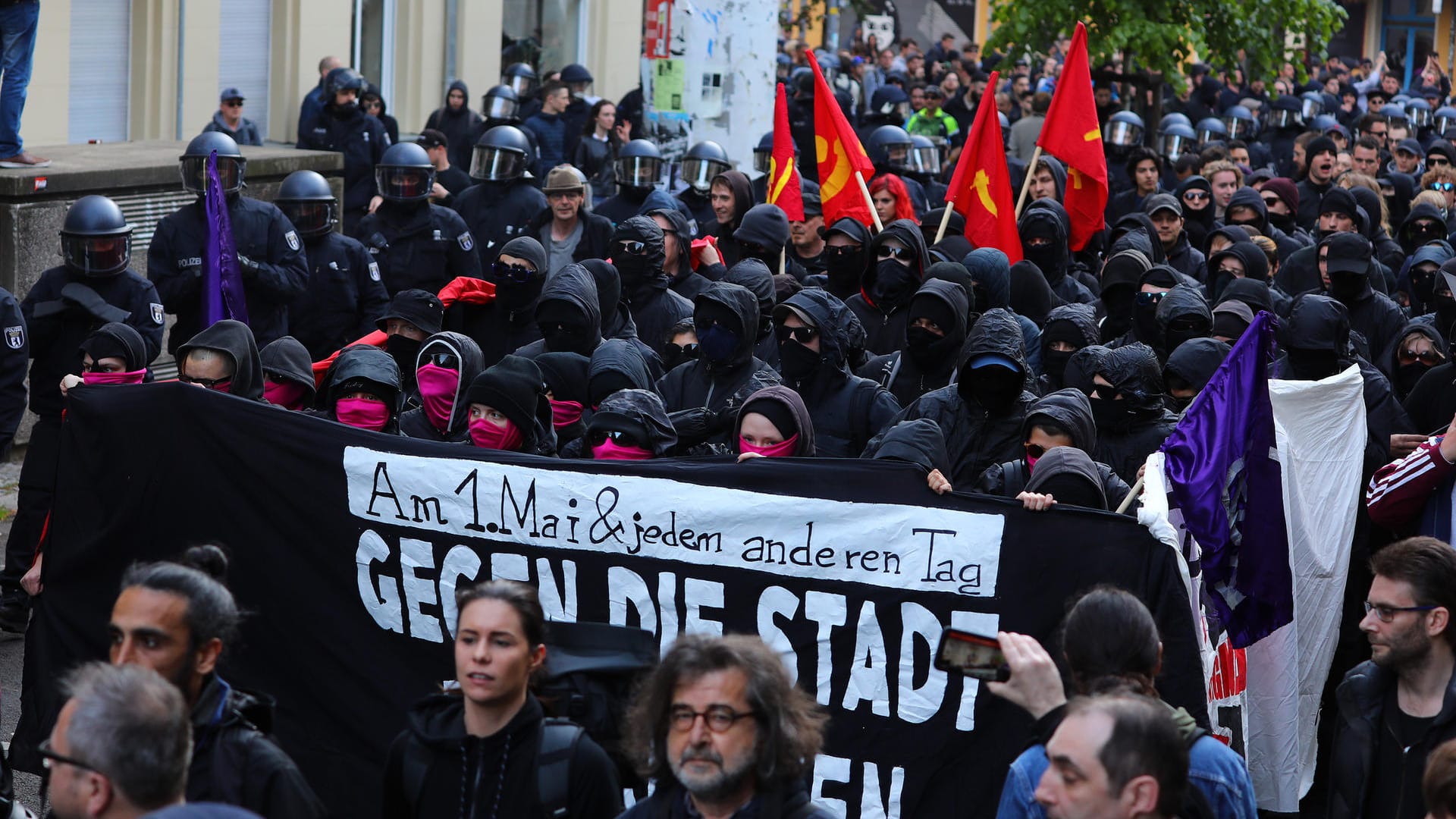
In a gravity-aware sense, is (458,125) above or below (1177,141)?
below

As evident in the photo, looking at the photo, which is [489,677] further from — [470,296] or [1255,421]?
[470,296]

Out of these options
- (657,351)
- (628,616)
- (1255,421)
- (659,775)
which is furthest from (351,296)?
(659,775)

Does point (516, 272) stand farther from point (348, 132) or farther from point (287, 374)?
point (348, 132)

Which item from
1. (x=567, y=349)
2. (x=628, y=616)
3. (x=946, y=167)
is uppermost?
(x=946, y=167)

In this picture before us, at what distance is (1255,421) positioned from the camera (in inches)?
214

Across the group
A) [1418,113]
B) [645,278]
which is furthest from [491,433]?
[1418,113]

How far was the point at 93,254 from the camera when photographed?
27.0 ft

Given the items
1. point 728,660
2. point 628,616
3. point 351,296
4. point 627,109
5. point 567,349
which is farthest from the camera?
point 627,109

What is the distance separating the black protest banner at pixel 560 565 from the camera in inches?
198

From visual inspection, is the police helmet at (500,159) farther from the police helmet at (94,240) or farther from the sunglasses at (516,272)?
the police helmet at (94,240)

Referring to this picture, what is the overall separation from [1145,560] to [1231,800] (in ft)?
3.94

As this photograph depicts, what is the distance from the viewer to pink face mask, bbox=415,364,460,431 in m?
7.03

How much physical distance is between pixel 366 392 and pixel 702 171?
6161mm

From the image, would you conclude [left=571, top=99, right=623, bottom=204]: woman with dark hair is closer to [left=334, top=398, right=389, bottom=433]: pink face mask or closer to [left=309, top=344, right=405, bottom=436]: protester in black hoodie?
[left=309, top=344, right=405, bottom=436]: protester in black hoodie
